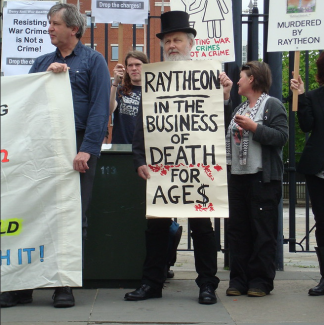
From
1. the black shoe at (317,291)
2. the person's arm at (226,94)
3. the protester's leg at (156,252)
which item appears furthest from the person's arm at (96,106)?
the black shoe at (317,291)

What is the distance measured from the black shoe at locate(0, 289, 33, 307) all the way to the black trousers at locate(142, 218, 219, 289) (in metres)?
0.83

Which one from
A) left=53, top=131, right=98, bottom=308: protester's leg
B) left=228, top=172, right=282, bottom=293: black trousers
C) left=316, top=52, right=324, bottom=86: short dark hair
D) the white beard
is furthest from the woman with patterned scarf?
left=53, top=131, right=98, bottom=308: protester's leg

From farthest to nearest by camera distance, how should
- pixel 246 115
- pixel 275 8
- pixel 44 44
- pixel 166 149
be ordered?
pixel 44 44
pixel 275 8
pixel 246 115
pixel 166 149

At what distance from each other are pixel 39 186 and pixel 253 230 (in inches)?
67.0

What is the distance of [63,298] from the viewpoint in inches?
164

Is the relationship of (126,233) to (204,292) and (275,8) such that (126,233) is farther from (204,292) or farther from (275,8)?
(275,8)

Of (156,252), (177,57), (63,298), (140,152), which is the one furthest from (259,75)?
(63,298)

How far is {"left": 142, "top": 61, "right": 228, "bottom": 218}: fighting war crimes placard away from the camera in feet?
14.1

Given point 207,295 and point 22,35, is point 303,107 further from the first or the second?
point 22,35

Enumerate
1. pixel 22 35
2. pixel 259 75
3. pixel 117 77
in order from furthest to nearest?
pixel 22 35, pixel 117 77, pixel 259 75

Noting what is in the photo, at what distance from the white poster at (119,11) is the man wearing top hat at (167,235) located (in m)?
1.10

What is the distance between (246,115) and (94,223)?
145 centimetres

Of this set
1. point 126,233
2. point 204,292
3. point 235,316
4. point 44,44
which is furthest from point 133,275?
point 44,44

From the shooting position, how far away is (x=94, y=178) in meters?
4.78
